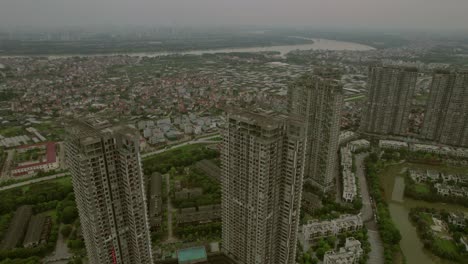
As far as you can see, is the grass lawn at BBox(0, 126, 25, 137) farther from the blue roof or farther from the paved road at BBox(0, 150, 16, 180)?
the blue roof

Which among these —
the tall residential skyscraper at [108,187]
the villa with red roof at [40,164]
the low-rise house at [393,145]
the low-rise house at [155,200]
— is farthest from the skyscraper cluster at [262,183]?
the low-rise house at [393,145]

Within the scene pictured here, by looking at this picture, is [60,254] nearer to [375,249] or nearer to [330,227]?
[330,227]

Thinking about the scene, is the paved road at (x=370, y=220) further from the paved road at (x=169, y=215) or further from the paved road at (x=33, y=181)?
the paved road at (x=33, y=181)

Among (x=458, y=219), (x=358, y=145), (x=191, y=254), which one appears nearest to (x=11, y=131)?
(x=191, y=254)

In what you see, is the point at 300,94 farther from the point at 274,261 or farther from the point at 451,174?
the point at 451,174

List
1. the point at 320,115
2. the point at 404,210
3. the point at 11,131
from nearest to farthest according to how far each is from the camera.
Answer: the point at 320,115 → the point at 404,210 → the point at 11,131

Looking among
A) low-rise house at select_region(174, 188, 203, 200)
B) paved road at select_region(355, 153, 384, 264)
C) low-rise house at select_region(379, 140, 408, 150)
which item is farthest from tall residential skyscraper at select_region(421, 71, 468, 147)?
low-rise house at select_region(174, 188, 203, 200)

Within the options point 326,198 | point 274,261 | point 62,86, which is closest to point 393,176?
point 326,198
